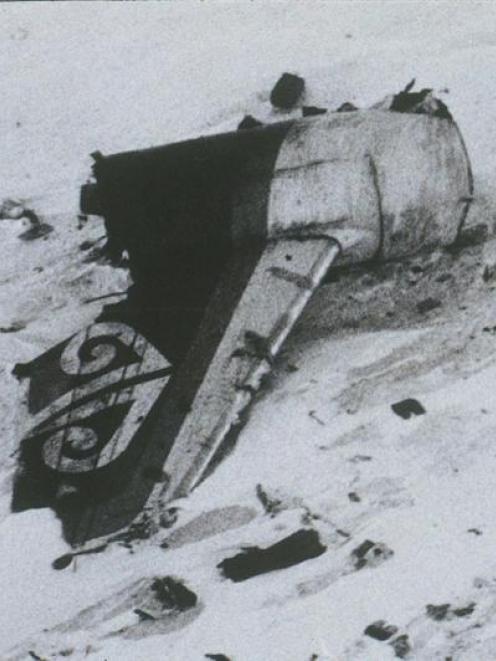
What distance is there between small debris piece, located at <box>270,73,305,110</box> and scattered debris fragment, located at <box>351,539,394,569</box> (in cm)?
239

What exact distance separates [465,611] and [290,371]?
46.0 inches

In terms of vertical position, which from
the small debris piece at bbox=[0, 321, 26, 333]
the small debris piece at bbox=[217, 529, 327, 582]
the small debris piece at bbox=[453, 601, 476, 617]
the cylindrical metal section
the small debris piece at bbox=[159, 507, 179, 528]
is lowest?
the small debris piece at bbox=[453, 601, 476, 617]

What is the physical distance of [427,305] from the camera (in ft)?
10.8

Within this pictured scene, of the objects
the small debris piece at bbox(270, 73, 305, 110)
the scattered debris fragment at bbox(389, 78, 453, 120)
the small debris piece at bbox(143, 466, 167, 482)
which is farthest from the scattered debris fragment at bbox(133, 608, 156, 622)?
the small debris piece at bbox(270, 73, 305, 110)

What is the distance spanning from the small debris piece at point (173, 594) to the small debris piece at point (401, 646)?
70 cm

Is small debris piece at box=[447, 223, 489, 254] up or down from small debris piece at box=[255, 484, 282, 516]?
up

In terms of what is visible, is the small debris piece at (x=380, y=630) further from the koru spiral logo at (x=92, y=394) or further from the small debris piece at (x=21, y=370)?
the small debris piece at (x=21, y=370)

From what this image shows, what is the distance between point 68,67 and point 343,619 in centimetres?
333

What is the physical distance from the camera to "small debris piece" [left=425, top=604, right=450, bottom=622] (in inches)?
98.9

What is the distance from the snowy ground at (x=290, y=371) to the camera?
2568mm

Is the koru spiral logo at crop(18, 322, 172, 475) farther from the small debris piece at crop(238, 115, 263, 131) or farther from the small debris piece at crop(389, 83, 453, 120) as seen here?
the small debris piece at crop(389, 83, 453, 120)

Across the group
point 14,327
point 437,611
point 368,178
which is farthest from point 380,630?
point 14,327

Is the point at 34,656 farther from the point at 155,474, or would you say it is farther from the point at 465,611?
the point at 465,611

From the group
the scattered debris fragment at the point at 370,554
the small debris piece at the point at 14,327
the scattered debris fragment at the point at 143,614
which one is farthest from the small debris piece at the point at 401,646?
the small debris piece at the point at 14,327
